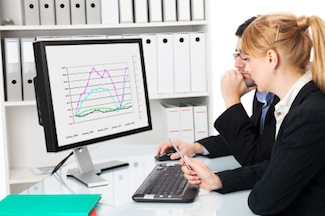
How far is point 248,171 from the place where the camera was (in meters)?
1.51

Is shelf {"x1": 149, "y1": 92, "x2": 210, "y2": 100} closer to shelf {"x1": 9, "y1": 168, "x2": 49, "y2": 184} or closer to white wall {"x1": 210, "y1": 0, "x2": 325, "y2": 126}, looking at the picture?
white wall {"x1": 210, "y1": 0, "x2": 325, "y2": 126}

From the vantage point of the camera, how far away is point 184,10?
2891 millimetres

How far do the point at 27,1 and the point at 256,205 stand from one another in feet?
6.76

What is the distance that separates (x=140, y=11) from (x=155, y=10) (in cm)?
9

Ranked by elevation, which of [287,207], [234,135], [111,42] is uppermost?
[111,42]

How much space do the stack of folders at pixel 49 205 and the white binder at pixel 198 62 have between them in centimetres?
167

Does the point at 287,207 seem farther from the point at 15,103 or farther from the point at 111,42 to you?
the point at 15,103

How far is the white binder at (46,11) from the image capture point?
2834 mm

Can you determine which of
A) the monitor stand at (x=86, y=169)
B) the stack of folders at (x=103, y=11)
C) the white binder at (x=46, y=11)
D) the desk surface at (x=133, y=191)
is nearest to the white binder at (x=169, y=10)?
the stack of folders at (x=103, y=11)

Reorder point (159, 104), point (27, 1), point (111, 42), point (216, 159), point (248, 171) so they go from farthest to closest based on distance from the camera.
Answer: point (159, 104)
point (27, 1)
point (216, 159)
point (111, 42)
point (248, 171)

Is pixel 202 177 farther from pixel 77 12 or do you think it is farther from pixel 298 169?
pixel 77 12

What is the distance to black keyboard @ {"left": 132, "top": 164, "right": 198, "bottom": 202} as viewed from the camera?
4.55 ft

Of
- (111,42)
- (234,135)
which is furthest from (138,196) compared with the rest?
(111,42)

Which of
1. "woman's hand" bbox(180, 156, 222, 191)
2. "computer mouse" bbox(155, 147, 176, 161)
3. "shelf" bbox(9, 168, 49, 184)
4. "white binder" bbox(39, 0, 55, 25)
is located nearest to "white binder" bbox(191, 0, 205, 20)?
"white binder" bbox(39, 0, 55, 25)
